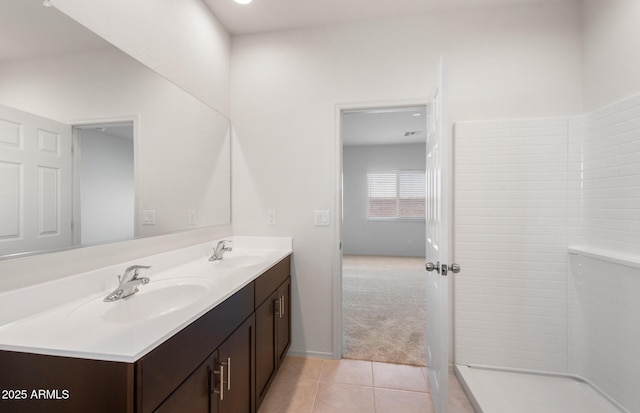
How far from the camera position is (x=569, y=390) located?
1773 millimetres

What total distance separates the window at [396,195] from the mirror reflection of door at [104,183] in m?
5.64

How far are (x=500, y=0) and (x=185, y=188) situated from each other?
8.43 feet

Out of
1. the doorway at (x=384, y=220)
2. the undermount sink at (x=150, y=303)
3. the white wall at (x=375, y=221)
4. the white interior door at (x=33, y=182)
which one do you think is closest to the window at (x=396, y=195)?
the doorway at (x=384, y=220)

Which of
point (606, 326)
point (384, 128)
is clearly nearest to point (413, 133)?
point (384, 128)

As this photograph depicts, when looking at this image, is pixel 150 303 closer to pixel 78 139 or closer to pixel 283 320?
pixel 78 139

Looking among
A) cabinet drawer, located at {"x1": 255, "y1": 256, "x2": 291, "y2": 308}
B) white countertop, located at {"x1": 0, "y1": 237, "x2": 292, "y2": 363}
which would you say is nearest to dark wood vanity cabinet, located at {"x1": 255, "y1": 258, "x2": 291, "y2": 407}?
cabinet drawer, located at {"x1": 255, "y1": 256, "x2": 291, "y2": 308}

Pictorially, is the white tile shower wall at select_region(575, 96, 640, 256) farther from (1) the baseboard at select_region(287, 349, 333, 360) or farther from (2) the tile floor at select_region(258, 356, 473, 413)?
(1) the baseboard at select_region(287, 349, 333, 360)

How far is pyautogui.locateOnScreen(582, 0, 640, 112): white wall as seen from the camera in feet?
A: 5.08

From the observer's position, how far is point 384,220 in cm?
656

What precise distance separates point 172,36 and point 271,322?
1.93 metres

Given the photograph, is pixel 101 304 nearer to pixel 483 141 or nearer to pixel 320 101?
pixel 320 101

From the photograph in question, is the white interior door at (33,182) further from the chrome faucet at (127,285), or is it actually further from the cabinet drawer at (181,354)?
the cabinet drawer at (181,354)

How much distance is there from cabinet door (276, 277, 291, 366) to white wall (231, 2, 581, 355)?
9 cm

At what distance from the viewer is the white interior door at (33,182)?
3.09 ft
